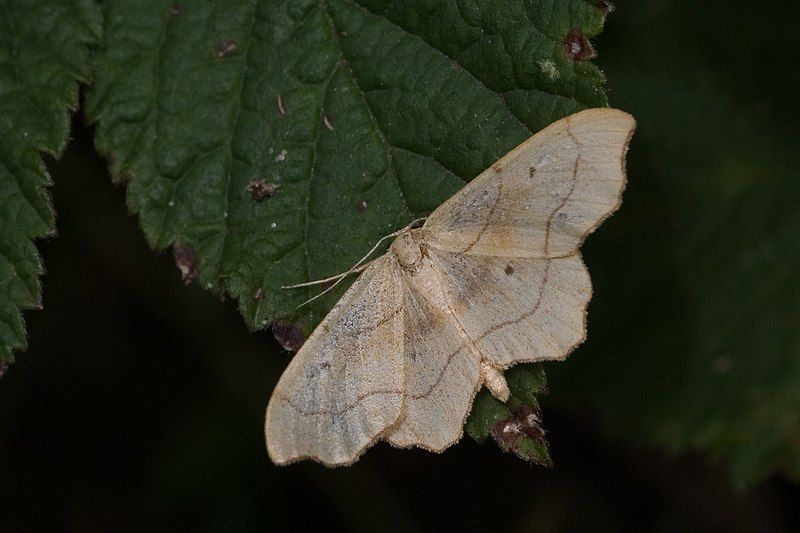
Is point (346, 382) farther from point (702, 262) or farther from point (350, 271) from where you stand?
point (702, 262)

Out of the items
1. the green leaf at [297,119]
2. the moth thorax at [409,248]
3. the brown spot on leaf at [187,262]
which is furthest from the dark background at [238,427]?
the moth thorax at [409,248]

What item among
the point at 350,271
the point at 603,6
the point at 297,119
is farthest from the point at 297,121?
the point at 603,6

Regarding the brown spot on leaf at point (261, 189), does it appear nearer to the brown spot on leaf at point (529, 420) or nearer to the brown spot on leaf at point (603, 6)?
the brown spot on leaf at point (529, 420)

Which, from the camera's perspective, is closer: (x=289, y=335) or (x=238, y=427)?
(x=289, y=335)

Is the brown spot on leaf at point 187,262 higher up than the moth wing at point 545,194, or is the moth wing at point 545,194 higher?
the moth wing at point 545,194

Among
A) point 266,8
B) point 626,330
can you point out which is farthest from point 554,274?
point 626,330

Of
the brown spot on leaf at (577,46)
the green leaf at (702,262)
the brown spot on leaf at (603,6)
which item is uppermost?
the brown spot on leaf at (603,6)
